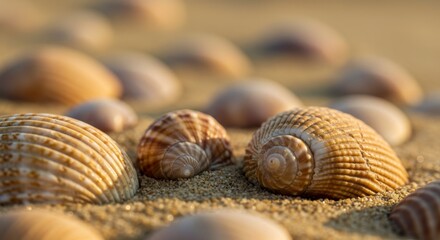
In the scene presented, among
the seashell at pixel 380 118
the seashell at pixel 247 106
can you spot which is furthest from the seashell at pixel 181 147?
the seashell at pixel 380 118

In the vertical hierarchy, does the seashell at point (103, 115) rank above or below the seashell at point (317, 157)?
below

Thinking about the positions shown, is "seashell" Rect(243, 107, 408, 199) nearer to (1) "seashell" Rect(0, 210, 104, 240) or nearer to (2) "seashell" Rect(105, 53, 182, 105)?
(1) "seashell" Rect(0, 210, 104, 240)

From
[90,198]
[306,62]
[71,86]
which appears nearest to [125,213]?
[90,198]

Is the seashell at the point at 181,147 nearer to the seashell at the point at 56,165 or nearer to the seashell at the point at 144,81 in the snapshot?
the seashell at the point at 56,165

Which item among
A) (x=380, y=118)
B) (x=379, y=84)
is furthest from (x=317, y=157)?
(x=379, y=84)

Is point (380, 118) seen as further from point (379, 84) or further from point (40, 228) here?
point (40, 228)

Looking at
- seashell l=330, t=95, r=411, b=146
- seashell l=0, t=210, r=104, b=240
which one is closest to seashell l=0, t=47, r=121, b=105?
seashell l=330, t=95, r=411, b=146
